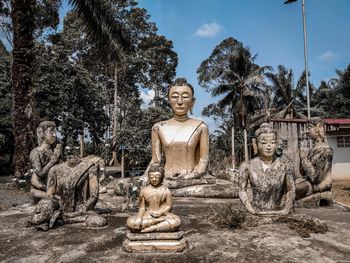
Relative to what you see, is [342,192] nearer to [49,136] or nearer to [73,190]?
[49,136]

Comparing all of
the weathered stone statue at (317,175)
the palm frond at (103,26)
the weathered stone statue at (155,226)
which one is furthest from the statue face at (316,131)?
the palm frond at (103,26)

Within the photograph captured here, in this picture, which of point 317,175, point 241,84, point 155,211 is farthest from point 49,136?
point 241,84

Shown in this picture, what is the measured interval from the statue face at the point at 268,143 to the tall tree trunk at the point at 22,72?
9.41m

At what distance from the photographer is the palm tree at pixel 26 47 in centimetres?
1163

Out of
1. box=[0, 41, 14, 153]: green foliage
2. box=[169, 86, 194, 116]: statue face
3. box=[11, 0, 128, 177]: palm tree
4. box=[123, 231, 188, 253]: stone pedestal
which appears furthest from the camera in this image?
box=[0, 41, 14, 153]: green foliage

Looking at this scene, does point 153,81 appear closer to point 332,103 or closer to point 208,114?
point 208,114

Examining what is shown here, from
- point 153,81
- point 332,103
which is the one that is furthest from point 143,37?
point 332,103

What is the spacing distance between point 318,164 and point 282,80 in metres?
27.8

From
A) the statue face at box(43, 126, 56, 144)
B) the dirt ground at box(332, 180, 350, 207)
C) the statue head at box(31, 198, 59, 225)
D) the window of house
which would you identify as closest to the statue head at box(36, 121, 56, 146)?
the statue face at box(43, 126, 56, 144)

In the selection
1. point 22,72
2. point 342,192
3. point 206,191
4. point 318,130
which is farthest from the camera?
point 342,192

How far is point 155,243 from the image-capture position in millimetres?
3705

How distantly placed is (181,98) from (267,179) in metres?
3.44

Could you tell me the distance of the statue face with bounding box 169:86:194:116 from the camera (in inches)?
300

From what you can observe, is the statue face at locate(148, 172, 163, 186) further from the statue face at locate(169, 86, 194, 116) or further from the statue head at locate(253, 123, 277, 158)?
the statue face at locate(169, 86, 194, 116)
